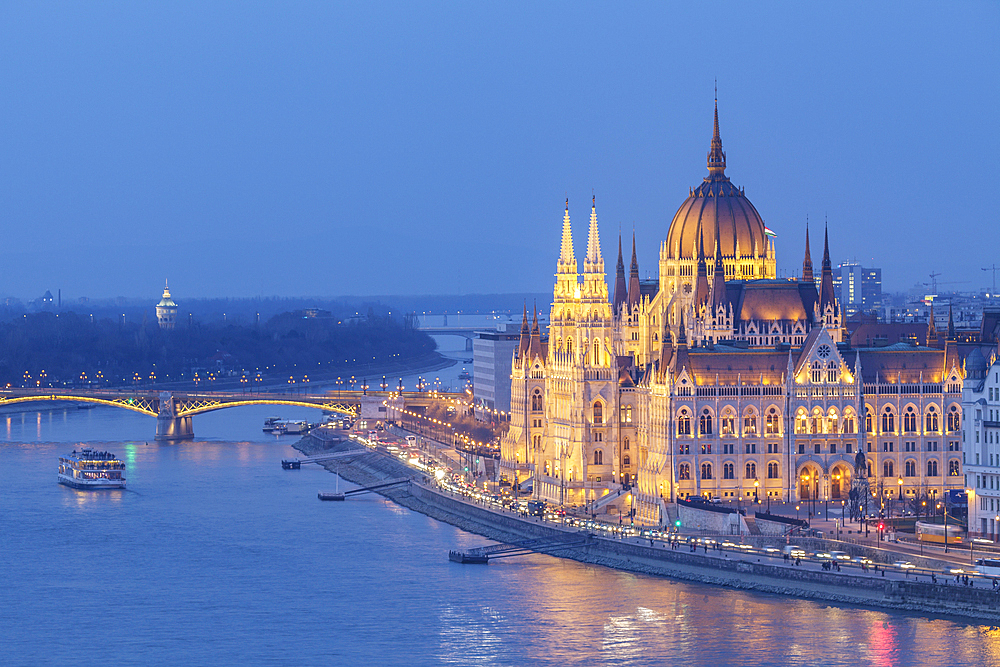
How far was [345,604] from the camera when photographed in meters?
82.2

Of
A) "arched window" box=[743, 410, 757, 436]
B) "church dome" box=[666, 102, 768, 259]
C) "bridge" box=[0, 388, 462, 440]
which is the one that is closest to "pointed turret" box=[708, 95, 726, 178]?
"church dome" box=[666, 102, 768, 259]

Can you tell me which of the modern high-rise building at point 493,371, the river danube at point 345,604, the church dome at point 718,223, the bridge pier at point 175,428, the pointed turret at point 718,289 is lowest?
the river danube at point 345,604

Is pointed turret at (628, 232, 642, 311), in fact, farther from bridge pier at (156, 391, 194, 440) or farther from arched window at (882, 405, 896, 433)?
bridge pier at (156, 391, 194, 440)

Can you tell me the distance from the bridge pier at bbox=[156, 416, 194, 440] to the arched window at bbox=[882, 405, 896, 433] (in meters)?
69.6

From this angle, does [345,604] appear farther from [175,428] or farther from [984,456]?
[175,428]

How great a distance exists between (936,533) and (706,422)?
14.3 m

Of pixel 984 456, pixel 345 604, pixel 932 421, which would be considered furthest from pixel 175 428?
pixel 984 456

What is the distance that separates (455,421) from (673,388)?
57563 millimetres

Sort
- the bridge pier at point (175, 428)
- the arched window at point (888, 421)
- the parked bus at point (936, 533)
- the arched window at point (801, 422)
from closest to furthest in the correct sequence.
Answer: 1. the parked bus at point (936, 533)
2. the arched window at point (801, 422)
3. the arched window at point (888, 421)
4. the bridge pier at point (175, 428)

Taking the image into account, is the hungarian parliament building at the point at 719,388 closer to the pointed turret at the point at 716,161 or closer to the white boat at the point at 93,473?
the pointed turret at the point at 716,161

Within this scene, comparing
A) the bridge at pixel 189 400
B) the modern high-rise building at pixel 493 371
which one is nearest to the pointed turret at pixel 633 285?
the modern high-rise building at pixel 493 371

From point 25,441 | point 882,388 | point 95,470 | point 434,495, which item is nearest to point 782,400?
point 882,388

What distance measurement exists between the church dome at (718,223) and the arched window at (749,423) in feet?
54.3

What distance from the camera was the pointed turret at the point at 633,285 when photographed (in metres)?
116
